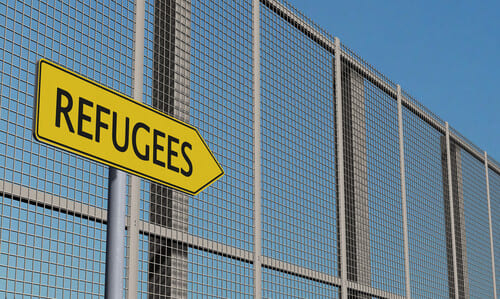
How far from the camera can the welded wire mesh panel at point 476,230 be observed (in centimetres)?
995

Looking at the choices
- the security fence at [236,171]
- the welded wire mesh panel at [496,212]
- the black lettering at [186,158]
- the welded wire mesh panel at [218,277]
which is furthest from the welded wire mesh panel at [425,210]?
the black lettering at [186,158]

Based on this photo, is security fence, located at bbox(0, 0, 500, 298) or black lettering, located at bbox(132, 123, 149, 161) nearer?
black lettering, located at bbox(132, 123, 149, 161)

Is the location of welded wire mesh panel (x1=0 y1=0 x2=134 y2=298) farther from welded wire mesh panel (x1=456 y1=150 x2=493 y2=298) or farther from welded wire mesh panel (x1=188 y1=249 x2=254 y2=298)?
welded wire mesh panel (x1=456 y1=150 x2=493 y2=298)

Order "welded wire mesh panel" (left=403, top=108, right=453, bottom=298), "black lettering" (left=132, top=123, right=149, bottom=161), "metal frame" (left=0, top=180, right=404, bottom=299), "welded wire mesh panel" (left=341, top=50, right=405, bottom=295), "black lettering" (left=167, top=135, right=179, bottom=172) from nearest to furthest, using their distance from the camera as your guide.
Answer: "black lettering" (left=132, top=123, right=149, bottom=161) < "black lettering" (left=167, top=135, right=179, bottom=172) < "metal frame" (left=0, top=180, right=404, bottom=299) < "welded wire mesh panel" (left=341, top=50, right=405, bottom=295) < "welded wire mesh panel" (left=403, top=108, right=453, bottom=298)

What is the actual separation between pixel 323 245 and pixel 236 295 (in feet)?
4.78

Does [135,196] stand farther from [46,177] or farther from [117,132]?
[117,132]

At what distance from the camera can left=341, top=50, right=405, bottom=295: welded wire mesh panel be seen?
7.12m

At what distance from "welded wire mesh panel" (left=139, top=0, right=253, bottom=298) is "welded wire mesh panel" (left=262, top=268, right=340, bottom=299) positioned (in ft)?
0.86

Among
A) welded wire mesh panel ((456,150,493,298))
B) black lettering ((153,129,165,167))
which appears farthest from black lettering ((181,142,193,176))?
welded wire mesh panel ((456,150,493,298))

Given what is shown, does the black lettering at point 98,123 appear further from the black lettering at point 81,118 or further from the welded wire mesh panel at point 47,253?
the welded wire mesh panel at point 47,253

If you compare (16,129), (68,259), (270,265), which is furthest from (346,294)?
(16,129)

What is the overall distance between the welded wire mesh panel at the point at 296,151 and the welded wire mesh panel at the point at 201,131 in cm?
30

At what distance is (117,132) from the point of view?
2291 mm

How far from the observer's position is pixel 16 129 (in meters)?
3.77
